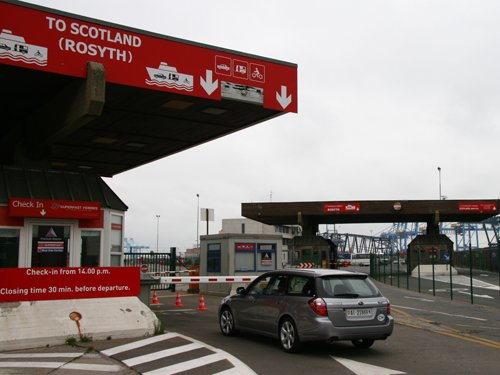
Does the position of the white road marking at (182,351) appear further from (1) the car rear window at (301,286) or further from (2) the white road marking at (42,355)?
(1) the car rear window at (301,286)

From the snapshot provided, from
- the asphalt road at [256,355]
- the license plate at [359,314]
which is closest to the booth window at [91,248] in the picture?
the asphalt road at [256,355]

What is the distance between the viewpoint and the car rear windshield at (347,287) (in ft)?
33.3

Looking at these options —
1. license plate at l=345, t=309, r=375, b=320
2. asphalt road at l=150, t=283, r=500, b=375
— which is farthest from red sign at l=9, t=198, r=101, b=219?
license plate at l=345, t=309, r=375, b=320

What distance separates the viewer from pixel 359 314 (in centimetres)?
1000

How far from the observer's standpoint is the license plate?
32.5 feet

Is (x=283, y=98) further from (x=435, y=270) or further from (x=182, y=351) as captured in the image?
(x=435, y=270)

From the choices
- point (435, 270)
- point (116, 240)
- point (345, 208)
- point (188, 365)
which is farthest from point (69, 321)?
point (345, 208)

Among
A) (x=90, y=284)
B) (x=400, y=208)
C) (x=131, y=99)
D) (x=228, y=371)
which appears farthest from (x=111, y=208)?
(x=400, y=208)

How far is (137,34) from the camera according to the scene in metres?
14.2

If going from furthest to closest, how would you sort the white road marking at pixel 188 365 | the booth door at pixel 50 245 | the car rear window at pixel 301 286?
A: 1. the booth door at pixel 50 245
2. the car rear window at pixel 301 286
3. the white road marking at pixel 188 365

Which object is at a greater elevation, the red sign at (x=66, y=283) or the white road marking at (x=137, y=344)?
the red sign at (x=66, y=283)

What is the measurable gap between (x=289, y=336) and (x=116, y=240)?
7274mm

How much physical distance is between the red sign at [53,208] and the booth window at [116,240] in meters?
1.10

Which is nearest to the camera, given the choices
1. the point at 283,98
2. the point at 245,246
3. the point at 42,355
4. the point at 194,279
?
the point at 42,355
